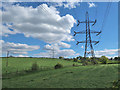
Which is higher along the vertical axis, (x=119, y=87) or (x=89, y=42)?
(x=89, y=42)

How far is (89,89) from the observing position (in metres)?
13.3

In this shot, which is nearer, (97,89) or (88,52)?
(97,89)

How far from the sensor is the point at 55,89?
14258 mm

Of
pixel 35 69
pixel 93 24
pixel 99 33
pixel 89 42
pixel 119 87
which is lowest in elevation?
pixel 35 69

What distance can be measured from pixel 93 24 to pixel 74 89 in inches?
1533

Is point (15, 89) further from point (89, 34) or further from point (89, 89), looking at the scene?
point (89, 34)

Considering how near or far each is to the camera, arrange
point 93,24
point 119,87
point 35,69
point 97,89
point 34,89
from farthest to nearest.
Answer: point 93,24 < point 35,69 < point 34,89 < point 97,89 < point 119,87

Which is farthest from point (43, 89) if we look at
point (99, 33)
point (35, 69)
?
point (99, 33)

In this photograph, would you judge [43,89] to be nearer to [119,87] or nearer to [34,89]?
[34,89]

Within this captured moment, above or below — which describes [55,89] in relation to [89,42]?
below

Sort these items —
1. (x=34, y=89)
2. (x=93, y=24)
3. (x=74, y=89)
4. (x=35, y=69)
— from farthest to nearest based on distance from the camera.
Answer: (x=93, y=24), (x=35, y=69), (x=34, y=89), (x=74, y=89)

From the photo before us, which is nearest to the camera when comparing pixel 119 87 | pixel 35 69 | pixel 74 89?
pixel 119 87

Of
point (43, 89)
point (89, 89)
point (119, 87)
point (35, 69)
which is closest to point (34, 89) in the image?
point (43, 89)

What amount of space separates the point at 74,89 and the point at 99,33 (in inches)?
1419
